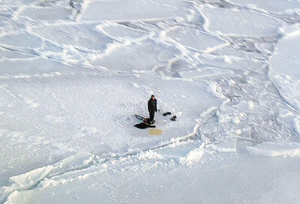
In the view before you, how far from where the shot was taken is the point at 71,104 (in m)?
6.38

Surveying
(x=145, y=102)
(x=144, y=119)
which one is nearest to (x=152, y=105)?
(x=144, y=119)

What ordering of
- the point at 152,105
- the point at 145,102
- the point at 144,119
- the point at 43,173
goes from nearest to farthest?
1. the point at 43,173
2. the point at 152,105
3. the point at 144,119
4. the point at 145,102

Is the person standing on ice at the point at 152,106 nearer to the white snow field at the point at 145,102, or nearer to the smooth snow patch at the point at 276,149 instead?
the white snow field at the point at 145,102

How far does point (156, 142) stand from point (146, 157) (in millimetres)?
356

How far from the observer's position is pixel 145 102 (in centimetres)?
662

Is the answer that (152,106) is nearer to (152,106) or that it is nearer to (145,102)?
(152,106)

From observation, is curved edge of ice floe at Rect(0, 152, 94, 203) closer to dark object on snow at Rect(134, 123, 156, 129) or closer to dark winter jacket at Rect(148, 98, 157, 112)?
dark object on snow at Rect(134, 123, 156, 129)

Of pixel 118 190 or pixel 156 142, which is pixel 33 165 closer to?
pixel 118 190

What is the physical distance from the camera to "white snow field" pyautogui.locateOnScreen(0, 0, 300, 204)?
501 centimetres

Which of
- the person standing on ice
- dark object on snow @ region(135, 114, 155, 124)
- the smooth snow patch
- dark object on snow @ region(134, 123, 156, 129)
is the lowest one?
dark object on snow @ region(134, 123, 156, 129)

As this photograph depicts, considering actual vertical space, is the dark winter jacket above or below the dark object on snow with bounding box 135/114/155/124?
above

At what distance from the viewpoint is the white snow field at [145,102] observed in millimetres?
5008

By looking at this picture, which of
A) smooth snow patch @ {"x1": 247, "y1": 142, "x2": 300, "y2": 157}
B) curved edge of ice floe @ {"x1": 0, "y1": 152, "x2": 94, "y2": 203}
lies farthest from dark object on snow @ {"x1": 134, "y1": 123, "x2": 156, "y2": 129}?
smooth snow patch @ {"x1": 247, "y1": 142, "x2": 300, "y2": 157}

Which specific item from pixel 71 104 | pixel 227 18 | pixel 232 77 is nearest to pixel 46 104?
pixel 71 104
